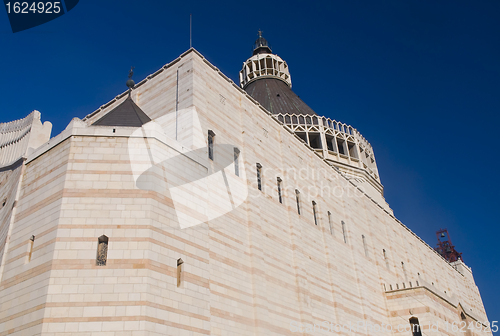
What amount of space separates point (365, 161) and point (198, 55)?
97.9ft

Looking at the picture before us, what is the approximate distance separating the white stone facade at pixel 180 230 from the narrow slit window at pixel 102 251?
167 mm

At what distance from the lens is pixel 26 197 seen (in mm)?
16250

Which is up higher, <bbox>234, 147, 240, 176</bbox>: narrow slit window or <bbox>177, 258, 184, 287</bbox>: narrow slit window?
<bbox>234, 147, 240, 176</bbox>: narrow slit window

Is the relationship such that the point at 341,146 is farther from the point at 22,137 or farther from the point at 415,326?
the point at 22,137

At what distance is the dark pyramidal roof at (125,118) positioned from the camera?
56.5ft

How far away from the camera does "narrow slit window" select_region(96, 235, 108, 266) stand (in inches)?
546

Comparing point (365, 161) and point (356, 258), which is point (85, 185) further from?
point (365, 161)

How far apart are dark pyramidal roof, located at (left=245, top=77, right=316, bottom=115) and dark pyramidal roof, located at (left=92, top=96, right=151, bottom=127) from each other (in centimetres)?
3021

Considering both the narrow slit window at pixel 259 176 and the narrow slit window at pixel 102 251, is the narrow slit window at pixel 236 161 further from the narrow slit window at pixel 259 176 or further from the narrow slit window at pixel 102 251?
the narrow slit window at pixel 102 251

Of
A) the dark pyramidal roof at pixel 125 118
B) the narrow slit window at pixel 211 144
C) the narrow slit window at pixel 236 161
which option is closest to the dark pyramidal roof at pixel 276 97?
the narrow slit window at pixel 236 161

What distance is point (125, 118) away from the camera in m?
17.7

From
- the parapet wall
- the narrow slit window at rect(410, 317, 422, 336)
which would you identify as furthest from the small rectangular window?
the parapet wall

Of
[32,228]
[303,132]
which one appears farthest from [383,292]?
[32,228]

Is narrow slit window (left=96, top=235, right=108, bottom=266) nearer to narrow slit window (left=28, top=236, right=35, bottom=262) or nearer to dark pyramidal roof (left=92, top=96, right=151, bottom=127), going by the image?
narrow slit window (left=28, top=236, right=35, bottom=262)
